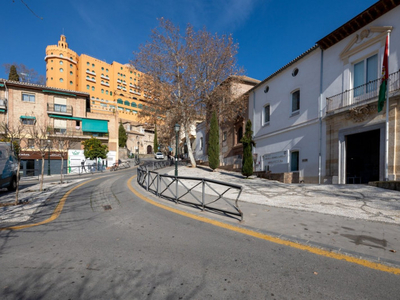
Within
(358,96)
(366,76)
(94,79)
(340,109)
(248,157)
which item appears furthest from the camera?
(94,79)

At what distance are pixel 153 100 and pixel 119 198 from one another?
15.0m

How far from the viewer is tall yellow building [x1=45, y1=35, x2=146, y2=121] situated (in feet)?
180

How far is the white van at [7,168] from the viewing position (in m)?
8.71

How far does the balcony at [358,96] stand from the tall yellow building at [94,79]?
4275cm

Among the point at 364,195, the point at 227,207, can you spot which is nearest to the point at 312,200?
the point at 364,195

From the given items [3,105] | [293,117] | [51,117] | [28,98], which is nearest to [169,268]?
[293,117]

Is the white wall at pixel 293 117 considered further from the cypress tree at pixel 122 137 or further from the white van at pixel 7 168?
the cypress tree at pixel 122 137

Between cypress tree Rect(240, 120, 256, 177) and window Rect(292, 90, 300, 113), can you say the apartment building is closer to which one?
cypress tree Rect(240, 120, 256, 177)

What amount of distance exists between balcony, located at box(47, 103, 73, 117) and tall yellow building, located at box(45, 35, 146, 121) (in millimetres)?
18362

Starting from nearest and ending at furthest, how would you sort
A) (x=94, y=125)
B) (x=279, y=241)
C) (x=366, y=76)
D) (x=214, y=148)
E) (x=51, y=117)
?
(x=279, y=241) → (x=366, y=76) → (x=214, y=148) → (x=51, y=117) → (x=94, y=125)

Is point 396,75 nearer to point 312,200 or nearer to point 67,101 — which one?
point 312,200

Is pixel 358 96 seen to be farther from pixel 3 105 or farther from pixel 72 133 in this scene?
pixel 3 105

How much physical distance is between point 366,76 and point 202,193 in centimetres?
1126

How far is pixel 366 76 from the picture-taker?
11086 mm
